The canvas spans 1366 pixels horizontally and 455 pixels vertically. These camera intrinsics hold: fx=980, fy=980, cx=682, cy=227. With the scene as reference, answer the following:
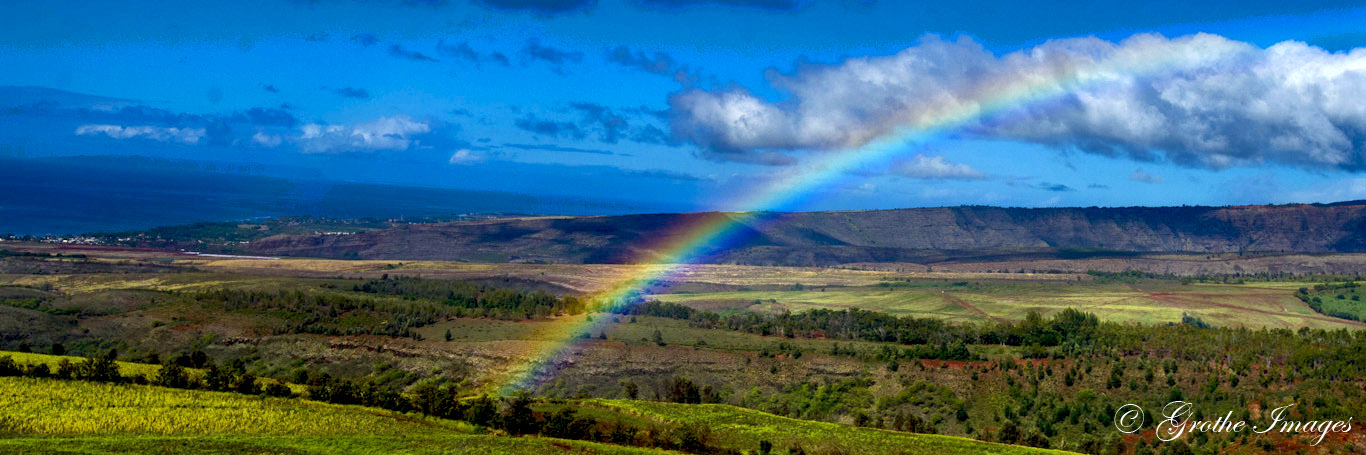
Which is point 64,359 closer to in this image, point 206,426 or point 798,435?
point 206,426

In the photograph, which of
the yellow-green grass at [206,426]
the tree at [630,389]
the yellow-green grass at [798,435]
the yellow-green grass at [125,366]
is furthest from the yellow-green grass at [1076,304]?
the yellow-green grass at [206,426]

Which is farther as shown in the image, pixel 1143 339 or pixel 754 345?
pixel 754 345

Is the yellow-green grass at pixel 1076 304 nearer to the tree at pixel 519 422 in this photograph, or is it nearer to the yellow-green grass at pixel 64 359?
the tree at pixel 519 422

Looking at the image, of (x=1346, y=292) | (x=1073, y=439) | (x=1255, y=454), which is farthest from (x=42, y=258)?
(x=1346, y=292)

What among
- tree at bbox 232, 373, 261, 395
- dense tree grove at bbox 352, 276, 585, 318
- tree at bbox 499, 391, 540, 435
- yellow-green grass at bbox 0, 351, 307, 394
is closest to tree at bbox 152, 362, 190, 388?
yellow-green grass at bbox 0, 351, 307, 394

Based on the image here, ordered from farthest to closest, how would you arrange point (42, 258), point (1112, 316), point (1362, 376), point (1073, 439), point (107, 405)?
point (42, 258), point (1112, 316), point (1362, 376), point (1073, 439), point (107, 405)

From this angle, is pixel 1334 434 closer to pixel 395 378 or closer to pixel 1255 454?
pixel 1255 454

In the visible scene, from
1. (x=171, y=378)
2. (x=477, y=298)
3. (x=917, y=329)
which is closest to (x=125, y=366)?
(x=171, y=378)
